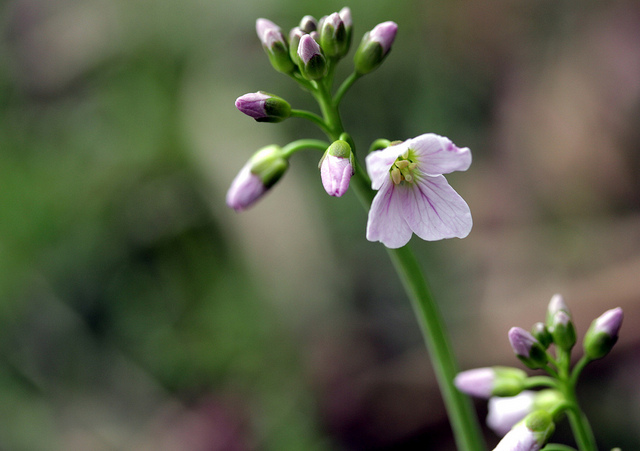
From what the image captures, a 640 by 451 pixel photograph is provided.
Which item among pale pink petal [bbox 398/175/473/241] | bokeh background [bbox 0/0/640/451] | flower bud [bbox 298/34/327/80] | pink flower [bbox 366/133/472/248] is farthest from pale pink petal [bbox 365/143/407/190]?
bokeh background [bbox 0/0/640/451]

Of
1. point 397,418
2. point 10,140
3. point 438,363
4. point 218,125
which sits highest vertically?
point 10,140

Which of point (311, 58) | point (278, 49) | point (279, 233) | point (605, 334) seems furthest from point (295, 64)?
point (279, 233)

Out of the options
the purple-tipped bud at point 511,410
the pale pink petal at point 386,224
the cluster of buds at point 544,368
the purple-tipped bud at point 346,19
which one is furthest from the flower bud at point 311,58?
the purple-tipped bud at point 511,410

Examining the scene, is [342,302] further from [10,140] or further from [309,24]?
[10,140]

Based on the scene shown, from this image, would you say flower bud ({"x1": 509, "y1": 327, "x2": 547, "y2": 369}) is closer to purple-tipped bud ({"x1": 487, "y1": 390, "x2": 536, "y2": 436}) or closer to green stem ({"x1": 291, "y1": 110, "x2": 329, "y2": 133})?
purple-tipped bud ({"x1": 487, "y1": 390, "x2": 536, "y2": 436})

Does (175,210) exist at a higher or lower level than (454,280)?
higher

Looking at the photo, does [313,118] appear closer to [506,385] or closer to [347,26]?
[347,26]

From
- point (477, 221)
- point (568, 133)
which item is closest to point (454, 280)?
point (477, 221)
